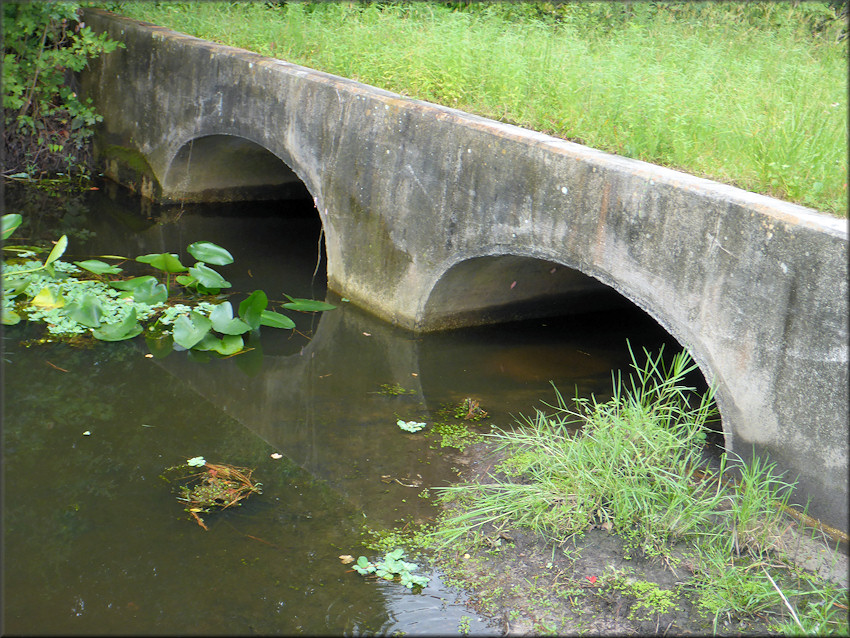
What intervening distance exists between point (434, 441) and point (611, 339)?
206 cm

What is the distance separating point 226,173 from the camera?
27.2ft

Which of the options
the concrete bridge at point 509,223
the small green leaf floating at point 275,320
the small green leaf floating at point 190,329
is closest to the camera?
the concrete bridge at point 509,223

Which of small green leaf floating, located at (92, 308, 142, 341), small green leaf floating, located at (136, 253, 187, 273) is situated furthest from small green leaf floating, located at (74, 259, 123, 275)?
small green leaf floating, located at (92, 308, 142, 341)

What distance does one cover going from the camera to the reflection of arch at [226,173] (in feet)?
25.5

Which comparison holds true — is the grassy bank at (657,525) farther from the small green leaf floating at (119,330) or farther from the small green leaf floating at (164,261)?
the small green leaf floating at (164,261)

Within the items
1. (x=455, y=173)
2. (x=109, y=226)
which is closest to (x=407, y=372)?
(x=455, y=173)

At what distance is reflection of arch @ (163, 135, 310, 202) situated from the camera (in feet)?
25.5

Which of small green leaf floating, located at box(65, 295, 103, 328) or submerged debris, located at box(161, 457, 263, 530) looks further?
small green leaf floating, located at box(65, 295, 103, 328)

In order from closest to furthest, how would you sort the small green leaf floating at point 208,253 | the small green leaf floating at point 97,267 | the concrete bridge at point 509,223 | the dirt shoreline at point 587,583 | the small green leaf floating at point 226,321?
the dirt shoreline at point 587,583 → the concrete bridge at point 509,223 → the small green leaf floating at point 226,321 → the small green leaf floating at point 97,267 → the small green leaf floating at point 208,253

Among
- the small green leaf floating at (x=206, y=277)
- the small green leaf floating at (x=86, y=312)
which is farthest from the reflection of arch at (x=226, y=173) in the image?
the small green leaf floating at (x=86, y=312)

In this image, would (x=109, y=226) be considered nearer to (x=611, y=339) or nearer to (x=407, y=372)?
(x=407, y=372)

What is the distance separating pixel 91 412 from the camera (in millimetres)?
4363

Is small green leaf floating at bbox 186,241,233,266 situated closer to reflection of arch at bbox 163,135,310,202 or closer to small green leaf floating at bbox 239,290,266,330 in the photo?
small green leaf floating at bbox 239,290,266,330

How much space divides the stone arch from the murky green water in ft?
0.37
